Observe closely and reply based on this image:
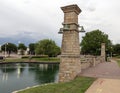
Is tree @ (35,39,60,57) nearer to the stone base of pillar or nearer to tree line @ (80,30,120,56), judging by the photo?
tree line @ (80,30,120,56)

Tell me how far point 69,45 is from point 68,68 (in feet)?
5.29

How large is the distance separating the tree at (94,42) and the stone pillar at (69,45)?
48.5m

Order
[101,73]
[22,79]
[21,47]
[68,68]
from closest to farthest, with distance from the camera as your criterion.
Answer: [68,68] < [101,73] < [22,79] < [21,47]

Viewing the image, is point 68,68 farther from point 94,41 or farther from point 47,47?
point 47,47

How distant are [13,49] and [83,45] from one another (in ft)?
178

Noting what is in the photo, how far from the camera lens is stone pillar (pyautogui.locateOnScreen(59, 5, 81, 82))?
555 inches

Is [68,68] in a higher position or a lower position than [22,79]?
higher

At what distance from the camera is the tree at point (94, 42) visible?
2447 inches

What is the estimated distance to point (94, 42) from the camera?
2457 inches

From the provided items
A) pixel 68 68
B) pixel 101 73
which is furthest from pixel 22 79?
pixel 68 68

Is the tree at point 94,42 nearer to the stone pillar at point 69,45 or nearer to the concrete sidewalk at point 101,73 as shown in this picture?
the concrete sidewalk at point 101,73

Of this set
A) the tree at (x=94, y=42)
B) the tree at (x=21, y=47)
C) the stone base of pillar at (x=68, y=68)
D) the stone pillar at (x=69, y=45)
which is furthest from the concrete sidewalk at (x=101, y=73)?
the tree at (x=21, y=47)

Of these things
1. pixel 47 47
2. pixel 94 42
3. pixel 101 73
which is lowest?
pixel 101 73

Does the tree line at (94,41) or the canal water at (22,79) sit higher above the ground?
the tree line at (94,41)
